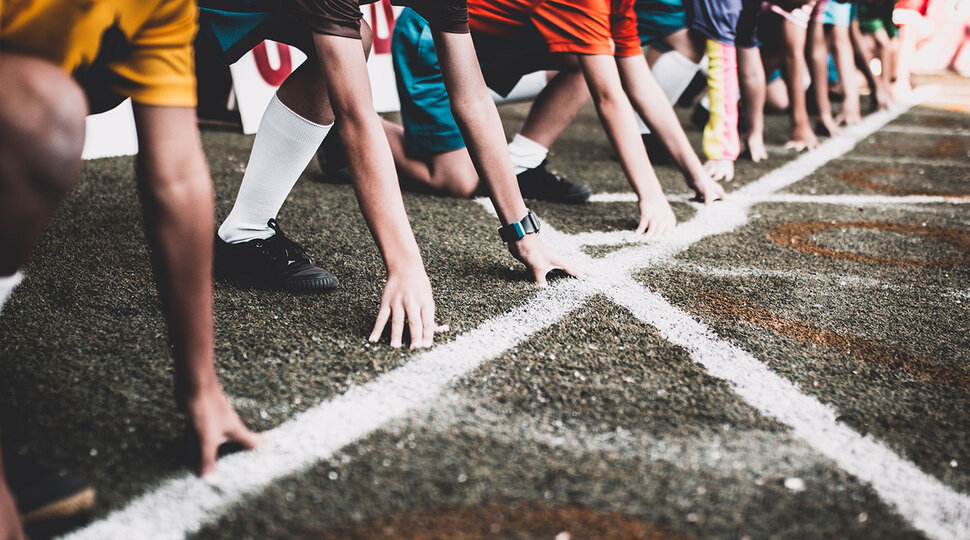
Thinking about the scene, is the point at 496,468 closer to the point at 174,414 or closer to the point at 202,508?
the point at 202,508

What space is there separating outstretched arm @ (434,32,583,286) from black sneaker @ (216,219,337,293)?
1.47ft

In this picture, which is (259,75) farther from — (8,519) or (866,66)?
(866,66)

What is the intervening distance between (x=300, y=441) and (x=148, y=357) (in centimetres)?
43

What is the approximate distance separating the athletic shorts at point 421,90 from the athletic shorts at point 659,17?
1261 millimetres

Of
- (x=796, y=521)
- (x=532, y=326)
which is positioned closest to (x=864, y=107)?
(x=532, y=326)

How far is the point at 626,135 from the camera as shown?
2268 millimetres

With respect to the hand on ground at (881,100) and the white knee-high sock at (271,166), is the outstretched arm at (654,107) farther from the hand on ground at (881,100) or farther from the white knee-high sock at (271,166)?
the hand on ground at (881,100)

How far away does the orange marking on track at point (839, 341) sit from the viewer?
1404mm

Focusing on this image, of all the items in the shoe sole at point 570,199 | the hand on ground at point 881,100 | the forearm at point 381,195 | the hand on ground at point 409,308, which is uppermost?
the forearm at point 381,195

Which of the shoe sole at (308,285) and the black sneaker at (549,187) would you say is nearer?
the shoe sole at (308,285)

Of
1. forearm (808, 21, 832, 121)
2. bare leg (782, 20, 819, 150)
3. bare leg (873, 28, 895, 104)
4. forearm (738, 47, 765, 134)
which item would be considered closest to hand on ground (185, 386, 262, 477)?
forearm (738, 47, 765, 134)

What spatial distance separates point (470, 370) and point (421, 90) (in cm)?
154

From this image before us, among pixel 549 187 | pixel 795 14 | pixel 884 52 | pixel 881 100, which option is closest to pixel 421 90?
pixel 549 187

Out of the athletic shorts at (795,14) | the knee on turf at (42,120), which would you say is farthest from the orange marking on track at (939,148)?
the knee on turf at (42,120)
